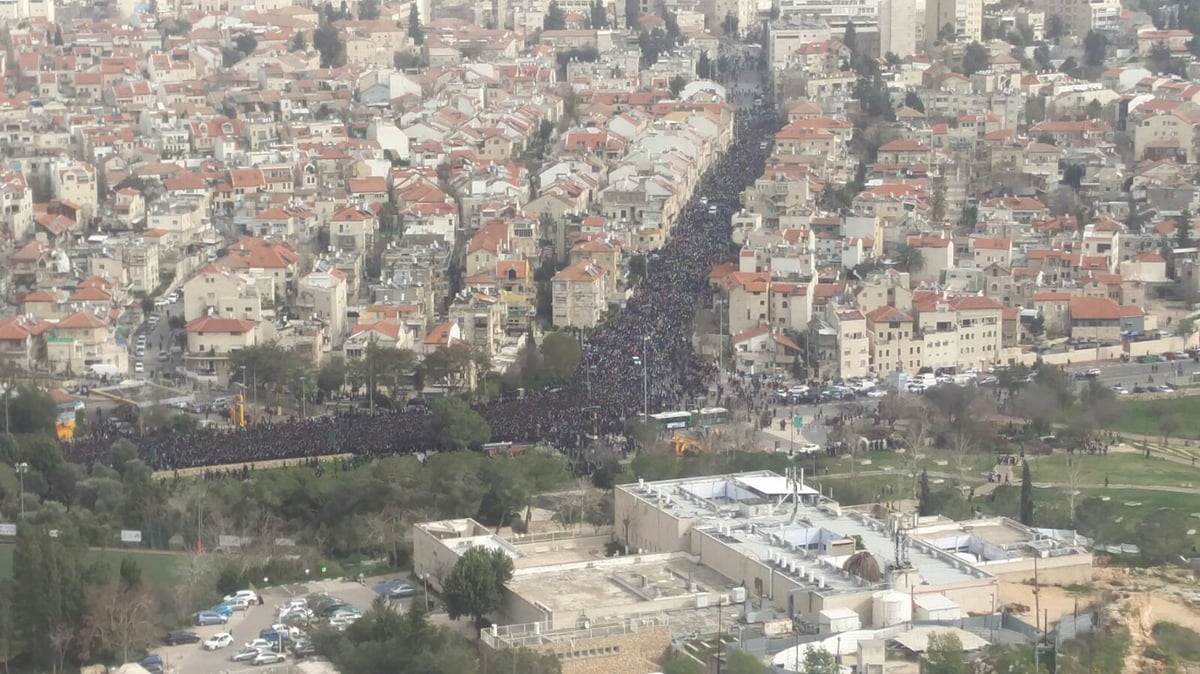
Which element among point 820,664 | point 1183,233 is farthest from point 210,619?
point 1183,233

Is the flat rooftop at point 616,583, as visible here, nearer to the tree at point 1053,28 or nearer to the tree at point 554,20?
the tree at point 1053,28

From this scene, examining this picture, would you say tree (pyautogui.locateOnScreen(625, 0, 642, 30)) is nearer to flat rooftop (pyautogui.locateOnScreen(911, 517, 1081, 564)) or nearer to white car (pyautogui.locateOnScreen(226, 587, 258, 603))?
flat rooftop (pyautogui.locateOnScreen(911, 517, 1081, 564))

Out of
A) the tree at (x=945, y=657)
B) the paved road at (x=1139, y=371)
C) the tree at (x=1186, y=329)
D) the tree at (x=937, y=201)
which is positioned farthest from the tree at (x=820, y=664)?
the tree at (x=937, y=201)

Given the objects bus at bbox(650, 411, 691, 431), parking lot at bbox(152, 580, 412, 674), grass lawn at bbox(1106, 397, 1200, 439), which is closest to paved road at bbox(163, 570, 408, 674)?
parking lot at bbox(152, 580, 412, 674)

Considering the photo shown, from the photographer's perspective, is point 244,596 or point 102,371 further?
point 102,371

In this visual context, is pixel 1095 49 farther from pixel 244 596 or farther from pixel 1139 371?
pixel 244 596
